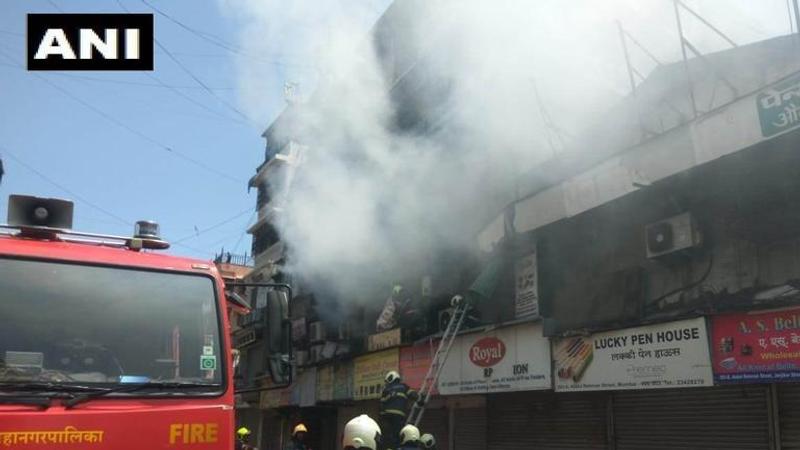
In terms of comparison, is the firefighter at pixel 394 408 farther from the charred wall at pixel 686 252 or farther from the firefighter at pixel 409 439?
the charred wall at pixel 686 252

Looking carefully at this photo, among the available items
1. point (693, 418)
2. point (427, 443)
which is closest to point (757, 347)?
point (693, 418)

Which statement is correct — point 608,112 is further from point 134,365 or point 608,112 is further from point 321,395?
point 321,395

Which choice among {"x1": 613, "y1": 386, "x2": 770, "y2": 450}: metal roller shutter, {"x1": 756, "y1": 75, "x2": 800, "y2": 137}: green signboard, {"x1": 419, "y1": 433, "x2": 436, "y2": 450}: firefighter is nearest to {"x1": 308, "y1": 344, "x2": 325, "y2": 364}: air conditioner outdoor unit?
{"x1": 613, "y1": 386, "x2": 770, "y2": 450}: metal roller shutter

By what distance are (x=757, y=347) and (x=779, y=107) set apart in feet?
6.82

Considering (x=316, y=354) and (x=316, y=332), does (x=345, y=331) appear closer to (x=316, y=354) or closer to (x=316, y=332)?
(x=316, y=332)

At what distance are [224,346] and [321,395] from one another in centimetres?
1205

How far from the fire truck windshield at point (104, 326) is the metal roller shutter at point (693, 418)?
528cm

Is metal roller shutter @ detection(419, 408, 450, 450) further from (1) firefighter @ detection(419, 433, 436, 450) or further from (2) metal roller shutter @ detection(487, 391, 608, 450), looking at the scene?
(1) firefighter @ detection(419, 433, 436, 450)

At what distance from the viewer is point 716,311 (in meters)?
6.40

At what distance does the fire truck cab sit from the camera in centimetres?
276

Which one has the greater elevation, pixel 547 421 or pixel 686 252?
pixel 686 252

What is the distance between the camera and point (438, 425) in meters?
11.4

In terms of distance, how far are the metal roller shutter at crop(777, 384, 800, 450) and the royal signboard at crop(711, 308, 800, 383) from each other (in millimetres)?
400

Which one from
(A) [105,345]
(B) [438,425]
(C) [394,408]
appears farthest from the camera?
(B) [438,425]
